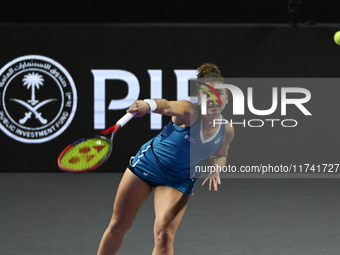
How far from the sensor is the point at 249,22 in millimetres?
7207

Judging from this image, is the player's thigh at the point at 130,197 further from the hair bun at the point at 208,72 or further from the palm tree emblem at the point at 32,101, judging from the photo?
the palm tree emblem at the point at 32,101

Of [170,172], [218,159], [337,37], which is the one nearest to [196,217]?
[218,159]

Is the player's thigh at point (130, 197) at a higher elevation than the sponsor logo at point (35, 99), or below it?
below

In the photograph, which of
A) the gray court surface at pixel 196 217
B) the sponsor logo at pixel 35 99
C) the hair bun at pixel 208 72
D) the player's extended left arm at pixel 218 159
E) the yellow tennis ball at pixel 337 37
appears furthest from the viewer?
the sponsor logo at pixel 35 99

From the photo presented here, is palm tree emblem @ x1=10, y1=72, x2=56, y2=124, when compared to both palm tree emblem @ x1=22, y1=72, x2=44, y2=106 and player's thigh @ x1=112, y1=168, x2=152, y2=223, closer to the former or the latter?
palm tree emblem @ x1=22, y1=72, x2=44, y2=106

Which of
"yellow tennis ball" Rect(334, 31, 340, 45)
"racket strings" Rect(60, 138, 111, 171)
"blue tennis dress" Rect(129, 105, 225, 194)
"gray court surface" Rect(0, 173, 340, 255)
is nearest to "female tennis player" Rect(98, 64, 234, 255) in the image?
"blue tennis dress" Rect(129, 105, 225, 194)

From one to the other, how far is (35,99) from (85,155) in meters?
3.96

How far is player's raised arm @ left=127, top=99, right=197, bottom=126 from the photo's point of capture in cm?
246

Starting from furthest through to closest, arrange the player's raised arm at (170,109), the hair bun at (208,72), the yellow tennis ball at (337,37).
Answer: the yellow tennis ball at (337,37) < the hair bun at (208,72) < the player's raised arm at (170,109)

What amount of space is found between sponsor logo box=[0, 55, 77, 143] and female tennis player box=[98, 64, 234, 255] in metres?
3.79

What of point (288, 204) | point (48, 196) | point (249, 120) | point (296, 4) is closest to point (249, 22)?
point (296, 4)

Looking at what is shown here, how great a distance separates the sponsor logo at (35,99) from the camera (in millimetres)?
6621

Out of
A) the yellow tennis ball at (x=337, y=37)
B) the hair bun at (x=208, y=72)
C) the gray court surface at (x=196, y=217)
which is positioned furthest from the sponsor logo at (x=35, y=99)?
the hair bun at (x=208, y=72)

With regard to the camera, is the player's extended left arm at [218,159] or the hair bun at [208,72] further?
the player's extended left arm at [218,159]
